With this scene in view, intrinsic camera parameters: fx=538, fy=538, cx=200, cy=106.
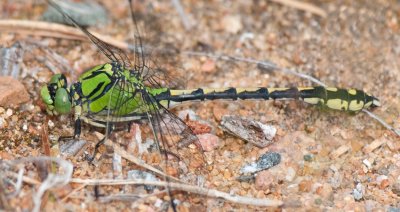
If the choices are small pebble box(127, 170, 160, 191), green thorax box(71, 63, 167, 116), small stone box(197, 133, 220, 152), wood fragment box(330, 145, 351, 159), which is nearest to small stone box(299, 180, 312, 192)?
wood fragment box(330, 145, 351, 159)

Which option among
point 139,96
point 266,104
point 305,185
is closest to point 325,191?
point 305,185

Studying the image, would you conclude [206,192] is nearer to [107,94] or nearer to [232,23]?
[107,94]

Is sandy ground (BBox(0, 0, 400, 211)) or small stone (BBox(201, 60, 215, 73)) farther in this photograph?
small stone (BBox(201, 60, 215, 73))

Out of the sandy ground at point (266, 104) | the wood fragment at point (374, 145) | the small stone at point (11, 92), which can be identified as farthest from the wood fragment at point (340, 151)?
the small stone at point (11, 92)

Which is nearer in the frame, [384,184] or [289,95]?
[384,184]

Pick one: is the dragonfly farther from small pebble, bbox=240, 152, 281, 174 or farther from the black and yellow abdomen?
small pebble, bbox=240, 152, 281, 174

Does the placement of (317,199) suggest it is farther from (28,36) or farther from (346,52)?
(28,36)

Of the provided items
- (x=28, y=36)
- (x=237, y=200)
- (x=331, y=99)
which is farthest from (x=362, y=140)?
(x=28, y=36)
